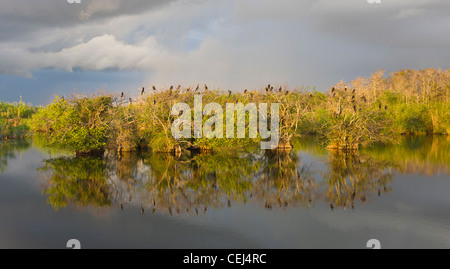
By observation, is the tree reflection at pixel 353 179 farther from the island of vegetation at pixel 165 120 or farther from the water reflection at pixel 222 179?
the island of vegetation at pixel 165 120

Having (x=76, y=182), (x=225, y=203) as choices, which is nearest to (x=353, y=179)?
(x=225, y=203)

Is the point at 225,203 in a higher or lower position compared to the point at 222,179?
lower

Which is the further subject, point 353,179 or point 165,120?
point 165,120

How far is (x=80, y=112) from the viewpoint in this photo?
101 feet

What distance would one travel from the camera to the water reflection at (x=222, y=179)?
55.2 ft

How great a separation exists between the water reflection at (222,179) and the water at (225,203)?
61 mm

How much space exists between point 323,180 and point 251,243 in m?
11.0

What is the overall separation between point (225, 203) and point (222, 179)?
5.04 m

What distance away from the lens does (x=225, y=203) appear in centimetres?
1645

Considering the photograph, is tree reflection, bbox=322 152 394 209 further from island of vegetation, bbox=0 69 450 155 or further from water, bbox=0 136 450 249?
island of vegetation, bbox=0 69 450 155

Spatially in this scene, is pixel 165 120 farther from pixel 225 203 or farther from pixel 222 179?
pixel 225 203

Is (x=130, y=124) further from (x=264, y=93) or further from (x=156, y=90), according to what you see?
(x=264, y=93)
